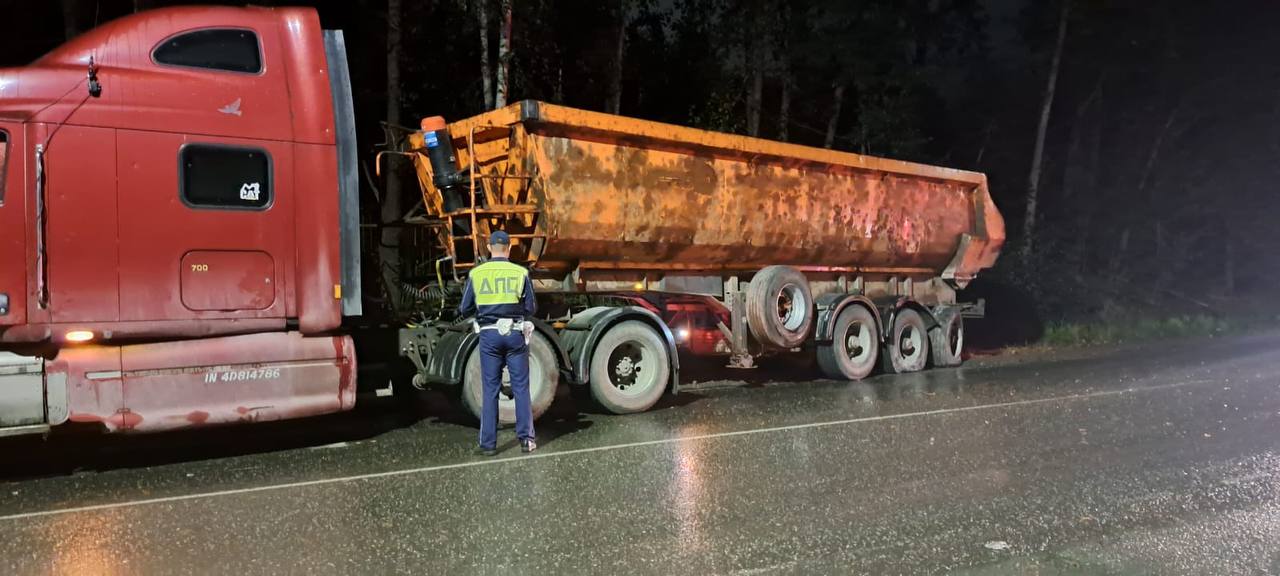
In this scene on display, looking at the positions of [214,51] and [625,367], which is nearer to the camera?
[214,51]

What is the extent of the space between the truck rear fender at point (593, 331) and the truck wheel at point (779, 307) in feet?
5.76

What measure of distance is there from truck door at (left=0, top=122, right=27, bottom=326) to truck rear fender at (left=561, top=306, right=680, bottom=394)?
4201mm

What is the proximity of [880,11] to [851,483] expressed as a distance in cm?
2028

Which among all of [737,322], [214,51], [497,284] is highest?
[214,51]

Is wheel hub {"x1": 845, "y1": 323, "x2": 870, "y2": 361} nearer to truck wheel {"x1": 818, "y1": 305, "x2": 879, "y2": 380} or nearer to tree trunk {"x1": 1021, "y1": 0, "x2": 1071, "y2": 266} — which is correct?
truck wheel {"x1": 818, "y1": 305, "x2": 879, "y2": 380}

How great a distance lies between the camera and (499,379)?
6590 mm

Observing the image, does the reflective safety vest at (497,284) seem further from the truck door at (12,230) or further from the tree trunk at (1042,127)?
the tree trunk at (1042,127)

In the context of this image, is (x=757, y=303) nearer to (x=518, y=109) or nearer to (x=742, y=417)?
(x=742, y=417)

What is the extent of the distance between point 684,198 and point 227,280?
478 centimetres

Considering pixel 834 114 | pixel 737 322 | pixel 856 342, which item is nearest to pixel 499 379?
pixel 737 322

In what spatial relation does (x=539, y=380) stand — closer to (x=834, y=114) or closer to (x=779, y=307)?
(x=779, y=307)

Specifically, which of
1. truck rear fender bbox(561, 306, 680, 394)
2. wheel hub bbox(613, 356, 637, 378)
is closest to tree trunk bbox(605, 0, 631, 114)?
truck rear fender bbox(561, 306, 680, 394)

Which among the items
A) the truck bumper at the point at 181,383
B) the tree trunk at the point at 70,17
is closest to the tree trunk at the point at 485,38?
the tree trunk at the point at 70,17

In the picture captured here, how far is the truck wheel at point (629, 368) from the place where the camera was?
8109 mm
